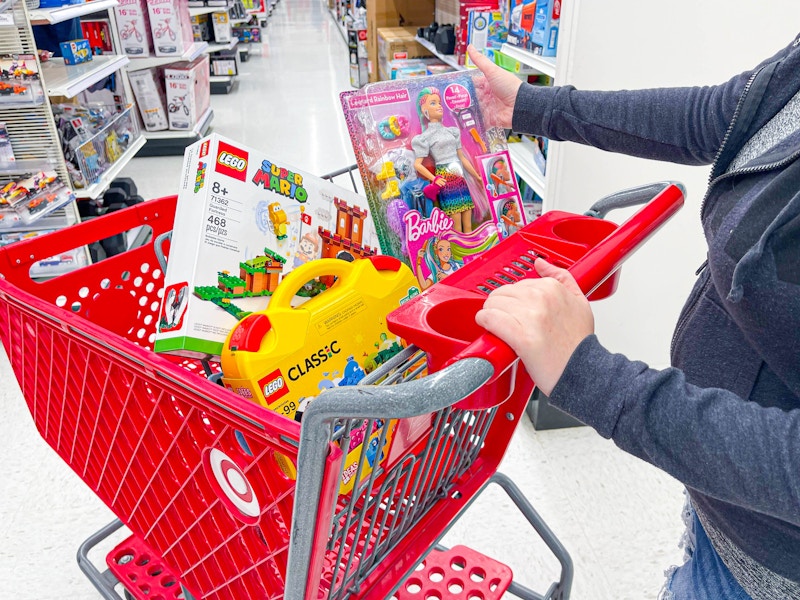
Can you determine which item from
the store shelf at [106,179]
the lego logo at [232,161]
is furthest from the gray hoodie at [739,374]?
the store shelf at [106,179]

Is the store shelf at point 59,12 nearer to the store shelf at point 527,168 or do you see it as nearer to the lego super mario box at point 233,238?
the store shelf at point 527,168

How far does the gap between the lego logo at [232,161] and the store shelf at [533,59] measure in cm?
105

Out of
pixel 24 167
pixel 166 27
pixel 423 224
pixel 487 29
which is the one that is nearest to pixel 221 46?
pixel 166 27

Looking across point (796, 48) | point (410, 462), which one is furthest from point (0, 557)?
point (796, 48)

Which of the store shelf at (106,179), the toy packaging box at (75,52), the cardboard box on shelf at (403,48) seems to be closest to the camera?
the store shelf at (106,179)

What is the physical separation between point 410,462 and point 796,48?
68cm

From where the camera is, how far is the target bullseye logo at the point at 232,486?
718 mm

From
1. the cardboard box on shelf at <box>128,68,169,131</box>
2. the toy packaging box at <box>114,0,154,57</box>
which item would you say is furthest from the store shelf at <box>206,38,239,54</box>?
the toy packaging box at <box>114,0,154,57</box>

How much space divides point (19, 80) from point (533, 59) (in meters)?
1.97

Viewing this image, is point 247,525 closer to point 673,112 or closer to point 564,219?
point 564,219

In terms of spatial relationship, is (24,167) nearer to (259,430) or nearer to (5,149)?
(5,149)

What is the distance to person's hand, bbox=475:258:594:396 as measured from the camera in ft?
1.98

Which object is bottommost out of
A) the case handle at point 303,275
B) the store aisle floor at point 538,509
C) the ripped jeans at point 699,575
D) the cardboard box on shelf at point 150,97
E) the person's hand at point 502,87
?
the store aisle floor at point 538,509

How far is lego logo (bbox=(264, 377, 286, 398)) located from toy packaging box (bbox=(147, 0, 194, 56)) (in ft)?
14.0
